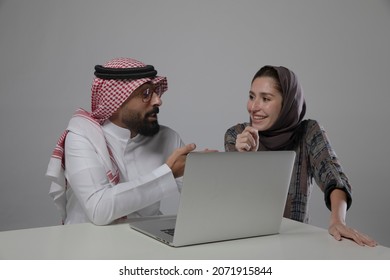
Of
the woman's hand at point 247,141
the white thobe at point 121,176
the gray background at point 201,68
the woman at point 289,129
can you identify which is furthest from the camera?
the gray background at point 201,68

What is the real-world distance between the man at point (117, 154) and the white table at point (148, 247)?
0.23 m

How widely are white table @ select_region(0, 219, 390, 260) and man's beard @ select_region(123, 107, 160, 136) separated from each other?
0.68 meters

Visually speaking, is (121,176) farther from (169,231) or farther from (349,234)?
(349,234)

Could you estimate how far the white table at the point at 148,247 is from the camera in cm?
147

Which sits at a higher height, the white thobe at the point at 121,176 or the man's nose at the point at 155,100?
the man's nose at the point at 155,100

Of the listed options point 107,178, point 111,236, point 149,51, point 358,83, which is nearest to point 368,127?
point 358,83

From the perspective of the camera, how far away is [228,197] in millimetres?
1587

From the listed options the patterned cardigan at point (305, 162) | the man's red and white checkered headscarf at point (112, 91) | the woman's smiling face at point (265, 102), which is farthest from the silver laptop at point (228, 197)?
the woman's smiling face at point (265, 102)

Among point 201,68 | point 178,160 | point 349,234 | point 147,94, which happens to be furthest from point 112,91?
point 201,68

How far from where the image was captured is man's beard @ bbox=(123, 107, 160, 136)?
2.36 meters

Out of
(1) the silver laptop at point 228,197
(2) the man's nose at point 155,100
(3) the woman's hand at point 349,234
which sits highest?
(2) the man's nose at point 155,100

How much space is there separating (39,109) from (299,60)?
7.12 feet

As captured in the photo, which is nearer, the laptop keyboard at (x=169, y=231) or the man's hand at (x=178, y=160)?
the laptop keyboard at (x=169, y=231)

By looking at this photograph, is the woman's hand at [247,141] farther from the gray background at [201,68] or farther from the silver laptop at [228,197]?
the gray background at [201,68]
